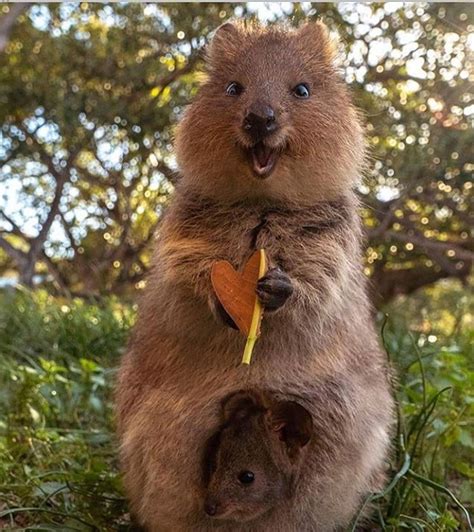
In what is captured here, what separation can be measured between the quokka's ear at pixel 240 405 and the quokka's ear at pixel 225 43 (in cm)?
123

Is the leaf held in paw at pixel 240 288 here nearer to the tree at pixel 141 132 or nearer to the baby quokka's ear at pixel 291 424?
the baby quokka's ear at pixel 291 424

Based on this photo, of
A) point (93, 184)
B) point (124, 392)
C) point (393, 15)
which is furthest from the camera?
point (93, 184)

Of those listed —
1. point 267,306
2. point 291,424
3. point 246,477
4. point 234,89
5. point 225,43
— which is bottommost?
point 246,477

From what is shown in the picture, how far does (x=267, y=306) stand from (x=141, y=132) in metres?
6.23

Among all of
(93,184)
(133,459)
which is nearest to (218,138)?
(133,459)

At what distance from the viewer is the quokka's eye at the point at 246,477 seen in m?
2.50

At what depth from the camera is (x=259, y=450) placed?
8.38ft

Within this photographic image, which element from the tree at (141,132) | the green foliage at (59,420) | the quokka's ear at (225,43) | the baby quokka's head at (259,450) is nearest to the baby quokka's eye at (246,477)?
the baby quokka's head at (259,450)

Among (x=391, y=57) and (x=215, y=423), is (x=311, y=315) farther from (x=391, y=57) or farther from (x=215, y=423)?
(x=391, y=57)

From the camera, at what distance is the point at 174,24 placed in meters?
7.70

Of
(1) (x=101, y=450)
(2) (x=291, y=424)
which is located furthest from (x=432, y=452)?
(1) (x=101, y=450)

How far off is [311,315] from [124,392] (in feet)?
2.66

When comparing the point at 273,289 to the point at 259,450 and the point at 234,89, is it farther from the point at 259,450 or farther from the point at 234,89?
the point at 234,89

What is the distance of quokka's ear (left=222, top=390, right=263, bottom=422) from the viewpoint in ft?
8.38
